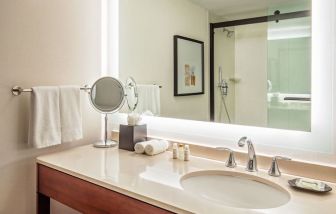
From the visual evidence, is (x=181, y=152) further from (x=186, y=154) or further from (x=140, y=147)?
(x=140, y=147)

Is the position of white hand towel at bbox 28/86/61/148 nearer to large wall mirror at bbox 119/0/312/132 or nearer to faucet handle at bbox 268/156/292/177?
large wall mirror at bbox 119/0/312/132

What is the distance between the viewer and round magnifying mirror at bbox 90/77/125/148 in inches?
68.4

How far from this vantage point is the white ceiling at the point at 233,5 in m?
1.28

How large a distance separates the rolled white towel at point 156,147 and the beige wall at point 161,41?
0.20 metres

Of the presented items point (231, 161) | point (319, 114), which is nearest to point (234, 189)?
point (231, 161)

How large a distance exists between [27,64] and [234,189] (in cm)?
124

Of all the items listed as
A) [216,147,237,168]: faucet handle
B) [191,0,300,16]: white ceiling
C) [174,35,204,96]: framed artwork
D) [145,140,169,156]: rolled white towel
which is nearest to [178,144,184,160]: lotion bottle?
[145,140,169,156]: rolled white towel

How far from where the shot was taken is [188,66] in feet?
5.46

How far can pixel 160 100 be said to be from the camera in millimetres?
1767

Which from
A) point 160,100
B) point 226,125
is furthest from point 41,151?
point 226,125

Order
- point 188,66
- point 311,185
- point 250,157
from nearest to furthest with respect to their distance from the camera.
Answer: point 311,185
point 250,157
point 188,66

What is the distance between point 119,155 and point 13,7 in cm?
95

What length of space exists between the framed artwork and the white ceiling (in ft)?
0.65

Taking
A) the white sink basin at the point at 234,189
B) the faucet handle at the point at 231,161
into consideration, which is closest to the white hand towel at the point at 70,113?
the white sink basin at the point at 234,189
